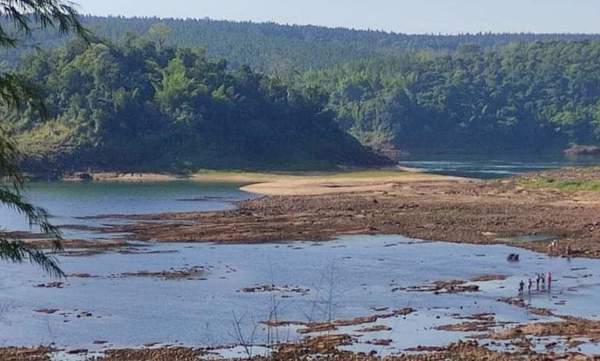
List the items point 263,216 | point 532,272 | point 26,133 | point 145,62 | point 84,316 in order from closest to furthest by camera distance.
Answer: point 84,316 → point 532,272 → point 263,216 → point 26,133 → point 145,62

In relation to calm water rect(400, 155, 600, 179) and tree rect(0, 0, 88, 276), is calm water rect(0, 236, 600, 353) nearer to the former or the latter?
tree rect(0, 0, 88, 276)

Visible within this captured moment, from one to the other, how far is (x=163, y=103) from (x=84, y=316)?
100 meters

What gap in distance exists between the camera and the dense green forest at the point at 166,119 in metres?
127

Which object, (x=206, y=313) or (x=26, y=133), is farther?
(x=26, y=133)

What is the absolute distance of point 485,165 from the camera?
14738 cm

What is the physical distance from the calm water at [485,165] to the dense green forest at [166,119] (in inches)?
412

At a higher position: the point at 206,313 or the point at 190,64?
the point at 190,64

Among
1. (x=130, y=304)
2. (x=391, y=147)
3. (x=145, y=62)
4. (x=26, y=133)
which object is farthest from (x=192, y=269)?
(x=391, y=147)

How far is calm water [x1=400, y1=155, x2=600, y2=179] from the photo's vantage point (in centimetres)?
12589

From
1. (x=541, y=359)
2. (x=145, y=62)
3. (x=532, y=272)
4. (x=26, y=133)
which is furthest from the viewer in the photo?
(x=145, y=62)

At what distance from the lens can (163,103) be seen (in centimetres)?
13575

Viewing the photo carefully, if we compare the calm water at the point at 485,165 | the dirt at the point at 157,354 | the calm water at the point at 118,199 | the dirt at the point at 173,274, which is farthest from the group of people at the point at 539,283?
the calm water at the point at 485,165

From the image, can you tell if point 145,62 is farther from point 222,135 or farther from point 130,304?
point 130,304

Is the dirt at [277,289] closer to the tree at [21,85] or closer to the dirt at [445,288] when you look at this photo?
the dirt at [445,288]
